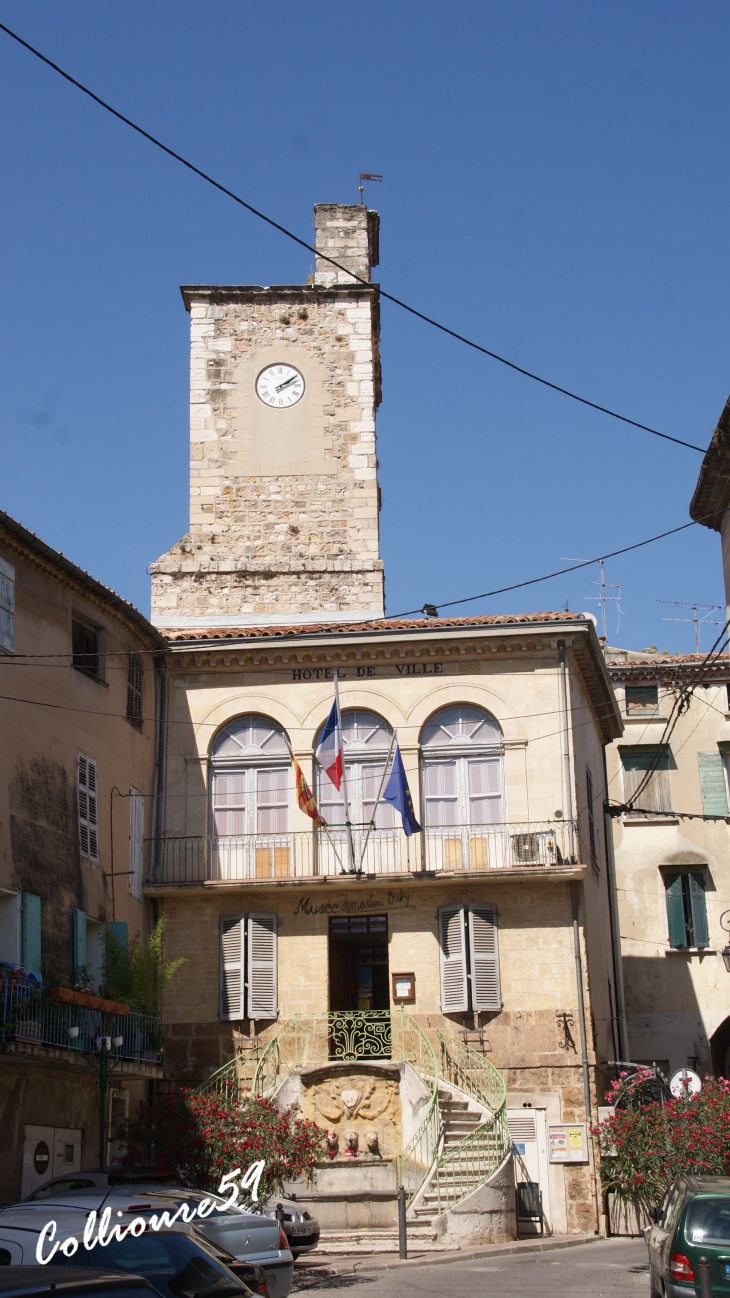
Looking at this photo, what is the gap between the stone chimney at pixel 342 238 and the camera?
35.0 meters

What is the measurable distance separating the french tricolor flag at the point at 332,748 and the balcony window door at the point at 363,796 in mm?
949

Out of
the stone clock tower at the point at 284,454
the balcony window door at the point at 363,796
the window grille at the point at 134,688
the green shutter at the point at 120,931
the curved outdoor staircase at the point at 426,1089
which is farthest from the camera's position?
the stone clock tower at the point at 284,454

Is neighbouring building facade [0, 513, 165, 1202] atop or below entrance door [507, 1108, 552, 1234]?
atop

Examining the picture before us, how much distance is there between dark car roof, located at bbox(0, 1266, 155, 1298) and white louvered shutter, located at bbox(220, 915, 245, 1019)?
1771 cm

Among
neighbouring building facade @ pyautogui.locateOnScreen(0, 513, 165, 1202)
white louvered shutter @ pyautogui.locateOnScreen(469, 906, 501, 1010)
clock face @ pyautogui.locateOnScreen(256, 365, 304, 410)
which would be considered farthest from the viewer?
clock face @ pyautogui.locateOnScreen(256, 365, 304, 410)

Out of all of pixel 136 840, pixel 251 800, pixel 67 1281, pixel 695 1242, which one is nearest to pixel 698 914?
pixel 251 800

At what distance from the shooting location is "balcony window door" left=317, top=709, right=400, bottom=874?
25.3 metres

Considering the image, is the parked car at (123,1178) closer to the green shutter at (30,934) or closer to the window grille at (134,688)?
the green shutter at (30,934)

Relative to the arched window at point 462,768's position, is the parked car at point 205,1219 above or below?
below

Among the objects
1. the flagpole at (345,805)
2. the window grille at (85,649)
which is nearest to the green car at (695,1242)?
the flagpole at (345,805)

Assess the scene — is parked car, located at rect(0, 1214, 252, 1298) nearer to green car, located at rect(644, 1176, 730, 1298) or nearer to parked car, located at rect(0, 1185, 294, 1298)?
parked car, located at rect(0, 1185, 294, 1298)

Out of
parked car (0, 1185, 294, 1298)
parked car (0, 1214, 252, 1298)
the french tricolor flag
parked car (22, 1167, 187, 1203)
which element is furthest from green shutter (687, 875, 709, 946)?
parked car (0, 1214, 252, 1298)

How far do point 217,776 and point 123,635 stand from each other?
3.21m

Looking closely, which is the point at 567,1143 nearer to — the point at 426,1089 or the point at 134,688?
the point at 426,1089
